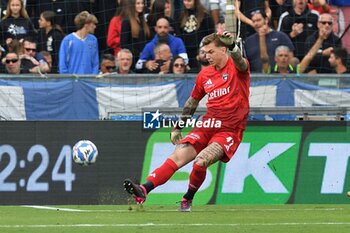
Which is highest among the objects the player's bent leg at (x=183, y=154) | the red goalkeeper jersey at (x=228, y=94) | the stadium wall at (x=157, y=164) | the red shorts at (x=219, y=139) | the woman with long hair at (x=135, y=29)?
the woman with long hair at (x=135, y=29)

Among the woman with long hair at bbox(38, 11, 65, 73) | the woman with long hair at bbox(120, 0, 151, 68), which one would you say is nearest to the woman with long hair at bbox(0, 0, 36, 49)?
the woman with long hair at bbox(38, 11, 65, 73)

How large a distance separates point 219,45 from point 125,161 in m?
3.34

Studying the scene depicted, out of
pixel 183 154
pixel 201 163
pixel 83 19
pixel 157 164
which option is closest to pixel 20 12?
pixel 83 19

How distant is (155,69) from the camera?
17719 mm

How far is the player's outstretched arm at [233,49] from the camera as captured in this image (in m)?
12.1

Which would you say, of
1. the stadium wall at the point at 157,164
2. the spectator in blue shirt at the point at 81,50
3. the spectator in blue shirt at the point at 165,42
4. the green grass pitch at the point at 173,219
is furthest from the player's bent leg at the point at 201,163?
the spectator in blue shirt at the point at 165,42

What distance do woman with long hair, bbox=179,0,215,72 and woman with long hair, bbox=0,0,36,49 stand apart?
286 cm

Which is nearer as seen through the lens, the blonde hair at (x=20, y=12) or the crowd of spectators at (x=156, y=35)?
the crowd of spectators at (x=156, y=35)

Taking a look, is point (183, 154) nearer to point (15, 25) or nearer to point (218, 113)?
point (218, 113)

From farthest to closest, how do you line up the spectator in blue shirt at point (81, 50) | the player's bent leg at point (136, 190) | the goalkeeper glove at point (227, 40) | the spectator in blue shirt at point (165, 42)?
the spectator in blue shirt at point (165, 42)
the spectator in blue shirt at point (81, 50)
the goalkeeper glove at point (227, 40)
the player's bent leg at point (136, 190)

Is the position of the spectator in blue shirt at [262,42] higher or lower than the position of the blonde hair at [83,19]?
lower

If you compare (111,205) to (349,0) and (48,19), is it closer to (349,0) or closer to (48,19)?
(48,19)

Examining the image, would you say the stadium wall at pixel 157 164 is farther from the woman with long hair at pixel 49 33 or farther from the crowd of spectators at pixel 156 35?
the woman with long hair at pixel 49 33

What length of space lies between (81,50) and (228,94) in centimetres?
521
